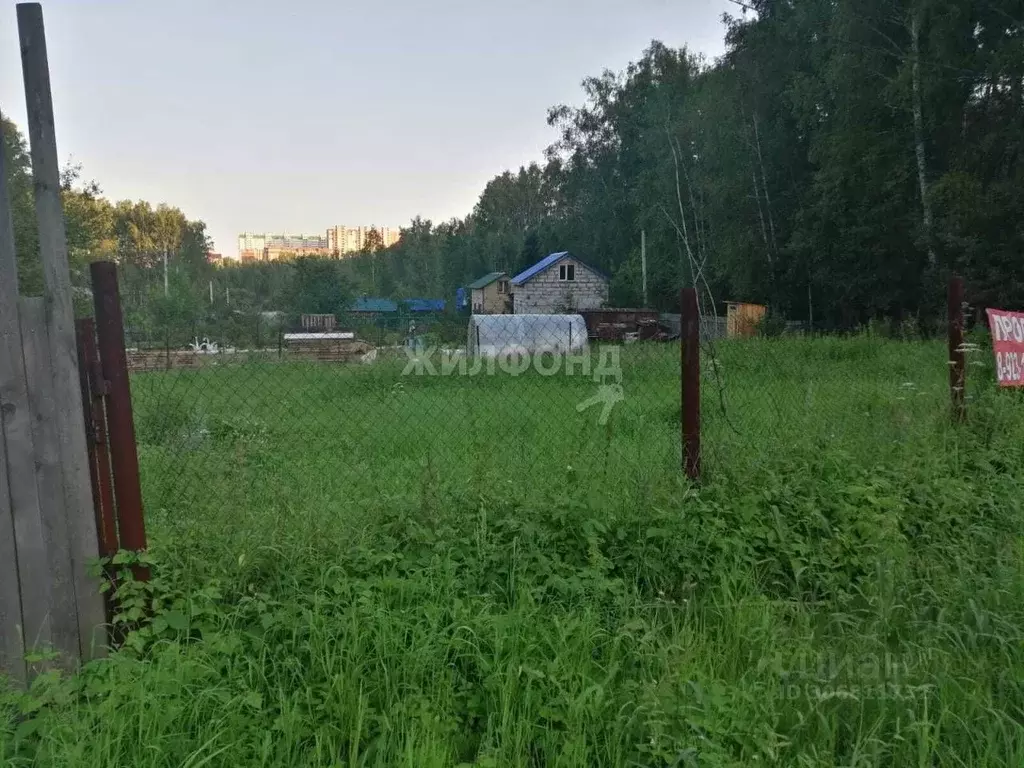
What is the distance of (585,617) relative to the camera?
8.50 feet

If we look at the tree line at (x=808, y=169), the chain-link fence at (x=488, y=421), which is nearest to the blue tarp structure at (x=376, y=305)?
the tree line at (x=808, y=169)

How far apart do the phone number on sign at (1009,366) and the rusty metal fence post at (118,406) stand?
563cm

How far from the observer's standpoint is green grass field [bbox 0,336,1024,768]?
207 cm

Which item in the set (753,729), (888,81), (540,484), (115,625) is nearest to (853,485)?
(540,484)

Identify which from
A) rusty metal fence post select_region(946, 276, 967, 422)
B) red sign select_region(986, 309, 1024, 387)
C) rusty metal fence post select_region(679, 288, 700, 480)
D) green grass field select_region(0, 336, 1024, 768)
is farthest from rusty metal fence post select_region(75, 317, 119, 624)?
red sign select_region(986, 309, 1024, 387)

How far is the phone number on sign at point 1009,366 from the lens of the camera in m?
4.96

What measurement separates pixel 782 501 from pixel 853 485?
51 cm

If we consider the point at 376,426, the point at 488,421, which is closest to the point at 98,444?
the point at 488,421

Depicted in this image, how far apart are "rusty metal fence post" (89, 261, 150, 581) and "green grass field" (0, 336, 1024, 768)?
5.0 inches

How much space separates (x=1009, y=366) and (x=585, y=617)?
4423 millimetres

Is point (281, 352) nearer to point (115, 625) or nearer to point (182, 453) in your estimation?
point (182, 453)

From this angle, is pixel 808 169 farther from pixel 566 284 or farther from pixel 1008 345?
pixel 1008 345

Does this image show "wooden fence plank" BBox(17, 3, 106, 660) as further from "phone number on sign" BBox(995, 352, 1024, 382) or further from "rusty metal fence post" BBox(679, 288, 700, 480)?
"phone number on sign" BBox(995, 352, 1024, 382)

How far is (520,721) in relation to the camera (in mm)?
2133
